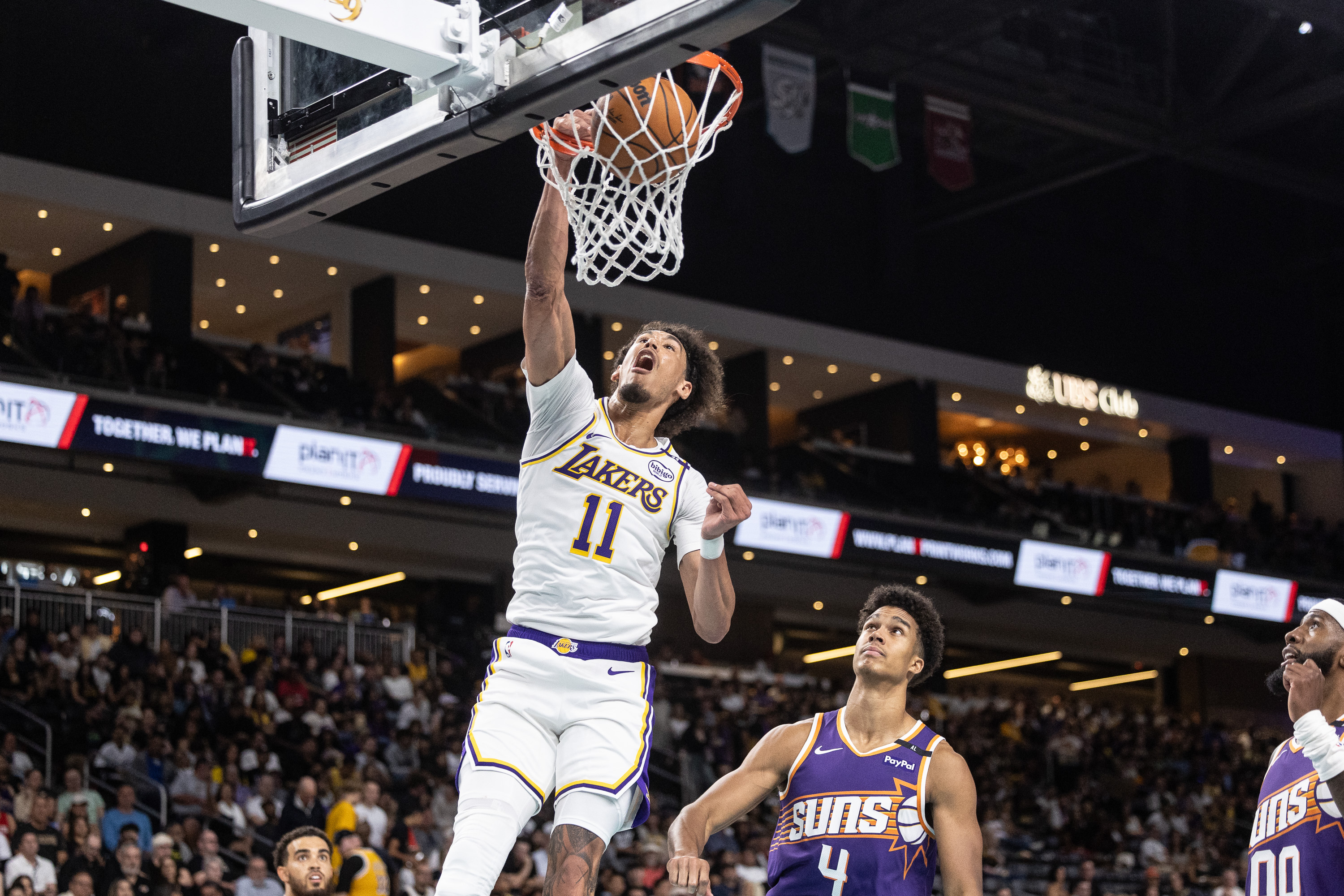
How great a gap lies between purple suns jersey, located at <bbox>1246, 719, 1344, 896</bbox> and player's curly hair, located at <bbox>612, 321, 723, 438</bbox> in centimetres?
237

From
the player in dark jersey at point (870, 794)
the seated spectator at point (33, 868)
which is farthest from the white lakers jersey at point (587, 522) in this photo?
the seated spectator at point (33, 868)

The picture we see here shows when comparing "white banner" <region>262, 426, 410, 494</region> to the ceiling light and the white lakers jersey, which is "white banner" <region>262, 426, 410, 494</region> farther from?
the white lakers jersey

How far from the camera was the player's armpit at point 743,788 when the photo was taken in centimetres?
526

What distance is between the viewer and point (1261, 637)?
3362 centimetres

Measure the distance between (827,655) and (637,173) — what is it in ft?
97.2

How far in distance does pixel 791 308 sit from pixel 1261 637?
12.8 m

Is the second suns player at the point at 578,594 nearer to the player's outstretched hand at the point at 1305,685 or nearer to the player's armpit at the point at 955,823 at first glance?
the player's armpit at the point at 955,823

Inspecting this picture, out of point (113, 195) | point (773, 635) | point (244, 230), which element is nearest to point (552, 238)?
point (244, 230)

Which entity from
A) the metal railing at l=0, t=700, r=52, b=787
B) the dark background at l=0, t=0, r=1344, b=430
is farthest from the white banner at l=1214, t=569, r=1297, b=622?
the metal railing at l=0, t=700, r=52, b=787

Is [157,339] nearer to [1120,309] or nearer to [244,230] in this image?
[244,230]

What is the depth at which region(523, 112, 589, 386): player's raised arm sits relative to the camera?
4730 millimetres

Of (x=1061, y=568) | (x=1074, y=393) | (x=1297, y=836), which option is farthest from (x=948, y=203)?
(x=1297, y=836)

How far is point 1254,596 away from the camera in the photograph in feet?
99.0

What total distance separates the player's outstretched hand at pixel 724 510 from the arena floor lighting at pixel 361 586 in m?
23.1
